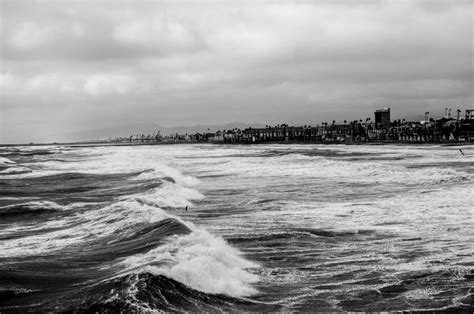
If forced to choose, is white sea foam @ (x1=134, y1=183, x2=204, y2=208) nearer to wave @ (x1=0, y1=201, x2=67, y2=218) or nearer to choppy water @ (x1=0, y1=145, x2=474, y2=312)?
choppy water @ (x1=0, y1=145, x2=474, y2=312)

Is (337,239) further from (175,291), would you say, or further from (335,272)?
(175,291)

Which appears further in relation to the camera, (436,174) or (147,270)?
(436,174)

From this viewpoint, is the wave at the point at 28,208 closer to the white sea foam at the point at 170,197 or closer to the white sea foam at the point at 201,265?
the white sea foam at the point at 170,197

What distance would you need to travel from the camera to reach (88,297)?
9.82 metres

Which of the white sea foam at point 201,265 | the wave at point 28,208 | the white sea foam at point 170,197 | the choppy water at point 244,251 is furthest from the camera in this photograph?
the white sea foam at point 170,197

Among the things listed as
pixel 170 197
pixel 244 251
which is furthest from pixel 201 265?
pixel 170 197

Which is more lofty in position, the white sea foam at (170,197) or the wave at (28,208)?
the white sea foam at (170,197)

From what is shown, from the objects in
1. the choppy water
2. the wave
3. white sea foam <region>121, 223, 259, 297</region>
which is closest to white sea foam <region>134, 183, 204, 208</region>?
the choppy water

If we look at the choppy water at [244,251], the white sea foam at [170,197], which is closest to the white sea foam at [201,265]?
the choppy water at [244,251]

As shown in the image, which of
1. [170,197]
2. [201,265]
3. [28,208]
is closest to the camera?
[201,265]

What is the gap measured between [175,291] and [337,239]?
6.45 metres

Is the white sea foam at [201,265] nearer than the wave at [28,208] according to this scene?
Yes

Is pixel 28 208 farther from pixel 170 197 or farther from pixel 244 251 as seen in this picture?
pixel 244 251

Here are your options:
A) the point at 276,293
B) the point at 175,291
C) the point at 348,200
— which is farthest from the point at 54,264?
the point at 348,200
